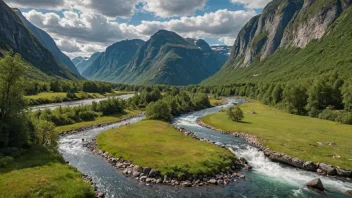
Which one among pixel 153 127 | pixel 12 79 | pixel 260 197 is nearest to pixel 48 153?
pixel 12 79

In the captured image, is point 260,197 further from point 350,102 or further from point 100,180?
point 350,102

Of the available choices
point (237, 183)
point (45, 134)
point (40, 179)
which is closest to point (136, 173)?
point (40, 179)

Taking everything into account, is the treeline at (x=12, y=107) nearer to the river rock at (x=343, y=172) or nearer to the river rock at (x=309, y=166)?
the river rock at (x=309, y=166)

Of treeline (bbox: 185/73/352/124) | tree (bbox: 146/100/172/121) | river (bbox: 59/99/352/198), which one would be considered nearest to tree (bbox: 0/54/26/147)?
river (bbox: 59/99/352/198)

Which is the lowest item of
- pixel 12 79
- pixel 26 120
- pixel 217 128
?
pixel 217 128

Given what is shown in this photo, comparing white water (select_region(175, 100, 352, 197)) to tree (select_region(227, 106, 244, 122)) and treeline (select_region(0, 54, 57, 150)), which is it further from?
treeline (select_region(0, 54, 57, 150))

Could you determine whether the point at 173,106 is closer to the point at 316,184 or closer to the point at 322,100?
the point at 322,100

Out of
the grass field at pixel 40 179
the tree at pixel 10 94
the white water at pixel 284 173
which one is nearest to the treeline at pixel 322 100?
the white water at pixel 284 173

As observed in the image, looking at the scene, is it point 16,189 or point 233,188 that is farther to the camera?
point 233,188
